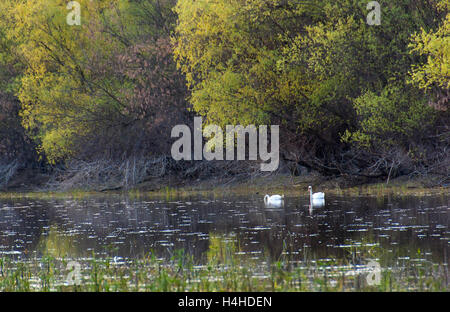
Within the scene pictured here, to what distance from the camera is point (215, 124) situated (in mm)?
29750

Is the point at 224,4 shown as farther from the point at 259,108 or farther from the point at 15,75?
the point at 15,75

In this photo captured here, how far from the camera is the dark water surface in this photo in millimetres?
14562

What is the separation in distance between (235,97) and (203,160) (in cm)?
781

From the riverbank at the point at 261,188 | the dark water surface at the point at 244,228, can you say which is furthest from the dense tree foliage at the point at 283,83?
the dark water surface at the point at 244,228

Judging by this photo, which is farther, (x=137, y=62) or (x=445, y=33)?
(x=137, y=62)

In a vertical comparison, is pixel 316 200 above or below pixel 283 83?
below

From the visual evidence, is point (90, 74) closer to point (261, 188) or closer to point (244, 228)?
point (261, 188)

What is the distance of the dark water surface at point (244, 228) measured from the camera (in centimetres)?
1456

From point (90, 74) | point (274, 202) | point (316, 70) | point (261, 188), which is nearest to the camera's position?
point (274, 202)

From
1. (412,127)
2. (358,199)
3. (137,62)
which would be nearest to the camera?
(358,199)

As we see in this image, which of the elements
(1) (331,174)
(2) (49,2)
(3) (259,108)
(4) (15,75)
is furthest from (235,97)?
(4) (15,75)

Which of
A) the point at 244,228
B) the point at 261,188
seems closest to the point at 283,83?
the point at 261,188

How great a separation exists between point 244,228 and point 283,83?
11643 mm

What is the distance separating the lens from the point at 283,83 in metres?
29.2
